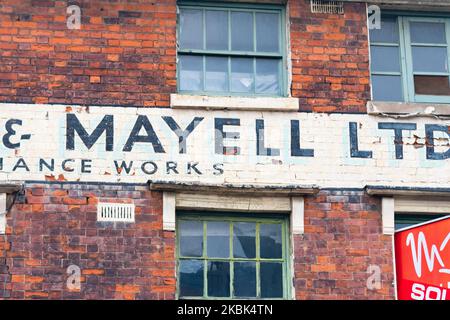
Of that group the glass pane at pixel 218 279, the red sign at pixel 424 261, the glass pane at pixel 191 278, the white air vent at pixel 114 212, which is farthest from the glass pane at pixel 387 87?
the white air vent at pixel 114 212

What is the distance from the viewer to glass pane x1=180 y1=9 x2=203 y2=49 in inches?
563

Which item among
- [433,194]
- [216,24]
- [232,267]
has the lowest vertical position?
[232,267]

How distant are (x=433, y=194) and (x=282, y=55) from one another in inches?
98.3

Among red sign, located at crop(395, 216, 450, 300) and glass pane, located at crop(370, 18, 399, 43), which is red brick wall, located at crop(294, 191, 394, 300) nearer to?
red sign, located at crop(395, 216, 450, 300)

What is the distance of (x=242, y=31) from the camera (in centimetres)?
1441

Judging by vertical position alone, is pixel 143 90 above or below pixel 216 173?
above

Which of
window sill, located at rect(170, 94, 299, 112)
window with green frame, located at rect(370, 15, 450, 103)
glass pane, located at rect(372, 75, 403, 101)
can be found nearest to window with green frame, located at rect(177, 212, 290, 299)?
window sill, located at rect(170, 94, 299, 112)

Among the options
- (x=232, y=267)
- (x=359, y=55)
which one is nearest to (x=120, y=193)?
(x=232, y=267)

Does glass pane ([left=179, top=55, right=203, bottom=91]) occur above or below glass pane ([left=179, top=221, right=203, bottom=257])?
above

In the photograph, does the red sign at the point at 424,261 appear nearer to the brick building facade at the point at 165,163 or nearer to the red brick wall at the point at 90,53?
the brick building facade at the point at 165,163

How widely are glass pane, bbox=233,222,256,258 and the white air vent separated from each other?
4.07ft

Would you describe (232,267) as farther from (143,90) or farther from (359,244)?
(143,90)

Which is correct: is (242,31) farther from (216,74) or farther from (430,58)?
(430,58)

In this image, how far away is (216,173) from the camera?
13648 millimetres
